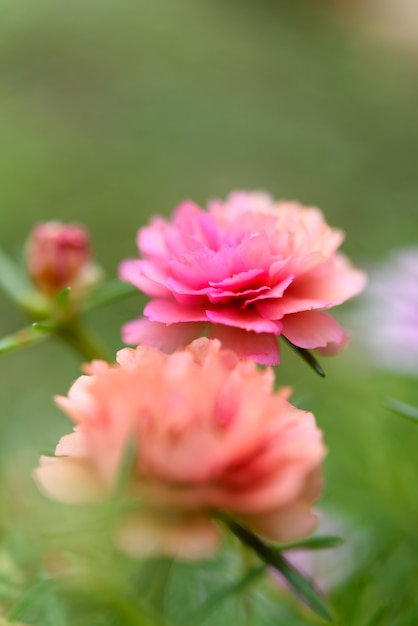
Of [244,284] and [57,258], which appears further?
[57,258]

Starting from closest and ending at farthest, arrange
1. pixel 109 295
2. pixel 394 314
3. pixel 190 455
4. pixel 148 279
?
pixel 190 455 < pixel 148 279 < pixel 109 295 < pixel 394 314

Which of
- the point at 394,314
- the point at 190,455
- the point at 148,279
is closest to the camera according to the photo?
the point at 190,455

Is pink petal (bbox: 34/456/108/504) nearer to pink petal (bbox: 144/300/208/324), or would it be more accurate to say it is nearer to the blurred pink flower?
pink petal (bbox: 144/300/208/324)

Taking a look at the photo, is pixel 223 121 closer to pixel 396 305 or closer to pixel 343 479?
pixel 396 305

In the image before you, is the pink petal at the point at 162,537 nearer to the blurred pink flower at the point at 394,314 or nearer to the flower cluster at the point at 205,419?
the flower cluster at the point at 205,419

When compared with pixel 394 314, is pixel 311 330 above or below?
above

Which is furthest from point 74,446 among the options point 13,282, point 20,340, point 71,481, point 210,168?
point 210,168

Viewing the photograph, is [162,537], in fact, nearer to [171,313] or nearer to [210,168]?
[171,313]

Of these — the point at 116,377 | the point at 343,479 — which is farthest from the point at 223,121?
the point at 116,377
